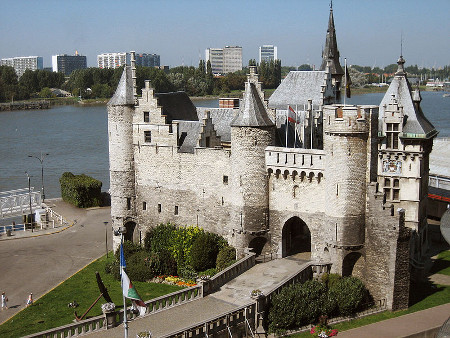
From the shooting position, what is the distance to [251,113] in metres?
37.0

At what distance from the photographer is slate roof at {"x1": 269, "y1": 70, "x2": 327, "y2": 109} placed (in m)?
44.5

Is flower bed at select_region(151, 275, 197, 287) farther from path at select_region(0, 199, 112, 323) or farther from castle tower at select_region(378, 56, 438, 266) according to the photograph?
castle tower at select_region(378, 56, 438, 266)

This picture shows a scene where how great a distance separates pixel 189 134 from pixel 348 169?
1195 cm

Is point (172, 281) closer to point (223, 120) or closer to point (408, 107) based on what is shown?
point (223, 120)

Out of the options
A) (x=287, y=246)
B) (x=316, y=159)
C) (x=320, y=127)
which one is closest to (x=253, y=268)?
(x=287, y=246)

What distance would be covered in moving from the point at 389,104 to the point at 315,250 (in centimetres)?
990

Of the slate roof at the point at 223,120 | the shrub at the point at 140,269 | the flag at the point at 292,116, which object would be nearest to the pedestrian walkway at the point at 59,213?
the shrub at the point at 140,269

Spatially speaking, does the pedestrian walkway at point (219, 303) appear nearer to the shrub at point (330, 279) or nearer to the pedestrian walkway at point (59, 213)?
the shrub at point (330, 279)

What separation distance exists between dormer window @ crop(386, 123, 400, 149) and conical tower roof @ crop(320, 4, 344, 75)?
40.6ft

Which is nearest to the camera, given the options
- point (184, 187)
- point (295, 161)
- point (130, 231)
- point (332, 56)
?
point (295, 161)

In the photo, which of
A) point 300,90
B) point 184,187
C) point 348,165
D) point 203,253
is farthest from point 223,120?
point 348,165

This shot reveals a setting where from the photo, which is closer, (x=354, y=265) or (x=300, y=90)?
(x=354, y=265)

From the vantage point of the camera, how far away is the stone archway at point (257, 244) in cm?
3813

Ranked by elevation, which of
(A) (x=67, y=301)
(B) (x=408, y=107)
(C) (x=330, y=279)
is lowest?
(A) (x=67, y=301)
